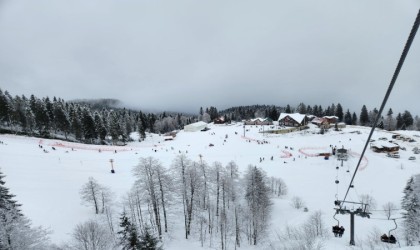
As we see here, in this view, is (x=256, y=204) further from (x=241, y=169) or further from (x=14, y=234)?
(x=14, y=234)

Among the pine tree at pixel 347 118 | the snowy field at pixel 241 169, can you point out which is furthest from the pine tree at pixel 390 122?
the snowy field at pixel 241 169

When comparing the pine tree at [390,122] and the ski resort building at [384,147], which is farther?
the pine tree at [390,122]

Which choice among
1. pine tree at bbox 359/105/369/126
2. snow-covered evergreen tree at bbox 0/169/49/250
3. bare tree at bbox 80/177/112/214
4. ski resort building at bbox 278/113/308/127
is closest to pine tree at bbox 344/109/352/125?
pine tree at bbox 359/105/369/126

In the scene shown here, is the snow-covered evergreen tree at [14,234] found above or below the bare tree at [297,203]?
above

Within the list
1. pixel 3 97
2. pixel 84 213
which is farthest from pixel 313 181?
pixel 3 97

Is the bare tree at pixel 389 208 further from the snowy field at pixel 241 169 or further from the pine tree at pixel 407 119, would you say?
the pine tree at pixel 407 119

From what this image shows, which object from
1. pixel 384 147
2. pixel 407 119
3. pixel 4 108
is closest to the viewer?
pixel 384 147

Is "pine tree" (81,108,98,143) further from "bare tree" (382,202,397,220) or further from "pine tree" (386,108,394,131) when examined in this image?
"pine tree" (386,108,394,131)

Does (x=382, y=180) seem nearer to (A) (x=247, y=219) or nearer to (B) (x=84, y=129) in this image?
(A) (x=247, y=219)

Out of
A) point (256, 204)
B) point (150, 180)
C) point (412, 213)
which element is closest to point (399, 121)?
point (412, 213)
